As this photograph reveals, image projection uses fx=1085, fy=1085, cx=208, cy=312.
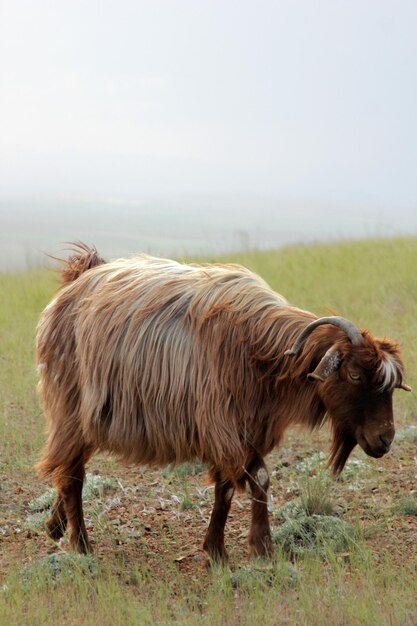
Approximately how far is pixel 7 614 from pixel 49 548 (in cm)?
150

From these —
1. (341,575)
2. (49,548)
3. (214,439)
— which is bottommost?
(49,548)

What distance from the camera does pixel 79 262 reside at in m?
6.82

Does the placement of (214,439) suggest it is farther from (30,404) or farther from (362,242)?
(362,242)

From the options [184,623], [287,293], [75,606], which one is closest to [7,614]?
[75,606]

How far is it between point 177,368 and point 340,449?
1.05m

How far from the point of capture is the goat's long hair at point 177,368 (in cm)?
580

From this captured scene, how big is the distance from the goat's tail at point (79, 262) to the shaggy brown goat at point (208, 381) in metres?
0.44

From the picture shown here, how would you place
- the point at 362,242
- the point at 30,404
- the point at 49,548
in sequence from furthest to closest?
the point at 362,242, the point at 30,404, the point at 49,548

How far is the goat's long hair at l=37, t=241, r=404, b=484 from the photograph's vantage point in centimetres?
580

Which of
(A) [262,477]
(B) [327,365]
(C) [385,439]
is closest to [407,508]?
(C) [385,439]

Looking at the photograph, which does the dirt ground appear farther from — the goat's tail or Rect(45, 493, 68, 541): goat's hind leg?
the goat's tail

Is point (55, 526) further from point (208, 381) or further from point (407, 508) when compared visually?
point (407, 508)

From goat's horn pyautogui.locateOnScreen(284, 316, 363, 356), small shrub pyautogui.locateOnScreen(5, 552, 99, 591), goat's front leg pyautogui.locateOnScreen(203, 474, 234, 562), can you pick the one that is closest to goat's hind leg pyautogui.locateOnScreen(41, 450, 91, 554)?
small shrub pyautogui.locateOnScreen(5, 552, 99, 591)

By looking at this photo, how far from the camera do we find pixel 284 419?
5848mm
